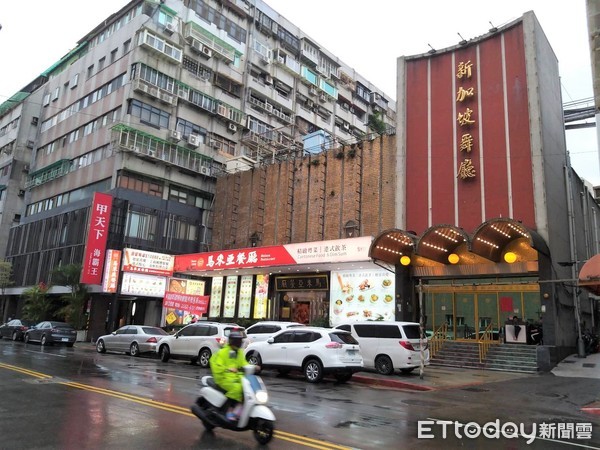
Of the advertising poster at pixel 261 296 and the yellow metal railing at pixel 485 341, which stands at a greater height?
the advertising poster at pixel 261 296

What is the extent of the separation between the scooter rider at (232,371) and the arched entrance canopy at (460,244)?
587 inches

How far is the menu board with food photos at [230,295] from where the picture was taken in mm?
32094

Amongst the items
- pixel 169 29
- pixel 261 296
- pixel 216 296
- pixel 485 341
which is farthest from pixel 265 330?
pixel 169 29

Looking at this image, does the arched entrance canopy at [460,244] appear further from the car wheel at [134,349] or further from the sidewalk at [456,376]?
the car wheel at [134,349]

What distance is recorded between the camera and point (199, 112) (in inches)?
1665

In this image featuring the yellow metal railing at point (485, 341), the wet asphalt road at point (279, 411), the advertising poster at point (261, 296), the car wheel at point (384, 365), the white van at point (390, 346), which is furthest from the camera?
the advertising poster at point (261, 296)

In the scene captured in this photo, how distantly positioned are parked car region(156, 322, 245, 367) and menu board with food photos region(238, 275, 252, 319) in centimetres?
1110

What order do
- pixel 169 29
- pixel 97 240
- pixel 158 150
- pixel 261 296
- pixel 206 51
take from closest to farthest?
1. pixel 261 296
2. pixel 97 240
3. pixel 158 150
4. pixel 169 29
5. pixel 206 51

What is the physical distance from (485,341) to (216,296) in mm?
18900

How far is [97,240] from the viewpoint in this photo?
32219mm

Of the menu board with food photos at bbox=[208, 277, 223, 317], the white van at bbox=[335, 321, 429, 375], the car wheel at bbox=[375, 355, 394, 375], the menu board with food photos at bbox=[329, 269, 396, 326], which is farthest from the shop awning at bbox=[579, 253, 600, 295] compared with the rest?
the menu board with food photos at bbox=[208, 277, 223, 317]

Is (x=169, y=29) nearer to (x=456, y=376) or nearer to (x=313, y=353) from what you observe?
(x=313, y=353)

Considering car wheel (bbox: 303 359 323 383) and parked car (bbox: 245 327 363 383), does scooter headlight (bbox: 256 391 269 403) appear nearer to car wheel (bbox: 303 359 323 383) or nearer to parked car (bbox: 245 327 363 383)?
parked car (bbox: 245 327 363 383)

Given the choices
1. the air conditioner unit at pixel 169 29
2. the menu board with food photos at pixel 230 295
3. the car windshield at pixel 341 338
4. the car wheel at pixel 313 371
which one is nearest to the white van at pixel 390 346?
the car windshield at pixel 341 338
